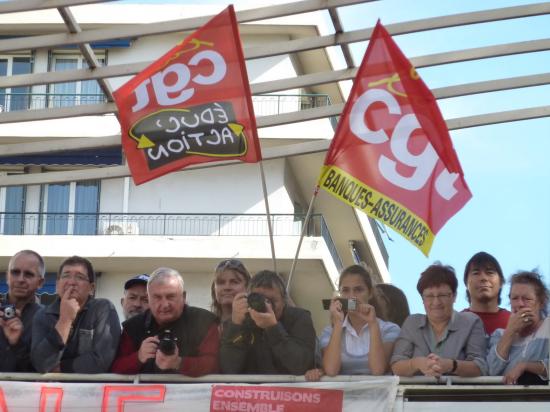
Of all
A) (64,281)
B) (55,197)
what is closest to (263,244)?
(55,197)

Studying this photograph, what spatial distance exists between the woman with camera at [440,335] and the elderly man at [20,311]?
2867 mm

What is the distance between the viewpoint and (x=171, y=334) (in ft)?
36.0

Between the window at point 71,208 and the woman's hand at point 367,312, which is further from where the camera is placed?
the window at point 71,208

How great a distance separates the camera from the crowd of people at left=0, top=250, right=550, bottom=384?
34.6ft

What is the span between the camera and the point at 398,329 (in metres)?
11.0

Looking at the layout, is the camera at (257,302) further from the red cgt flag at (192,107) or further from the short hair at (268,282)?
the red cgt flag at (192,107)

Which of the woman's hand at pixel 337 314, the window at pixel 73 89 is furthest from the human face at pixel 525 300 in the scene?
the window at pixel 73 89

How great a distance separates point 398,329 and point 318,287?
2698cm

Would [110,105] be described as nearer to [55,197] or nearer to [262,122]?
[262,122]

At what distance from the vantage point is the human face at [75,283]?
1121 centimetres

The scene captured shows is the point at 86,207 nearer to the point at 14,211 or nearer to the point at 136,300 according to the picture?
the point at 14,211

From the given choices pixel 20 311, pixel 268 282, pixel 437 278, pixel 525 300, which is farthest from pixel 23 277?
pixel 525 300

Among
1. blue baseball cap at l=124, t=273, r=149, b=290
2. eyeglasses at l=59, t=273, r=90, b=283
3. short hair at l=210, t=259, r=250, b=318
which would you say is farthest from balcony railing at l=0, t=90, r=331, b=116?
eyeglasses at l=59, t=273, r=90, b=283

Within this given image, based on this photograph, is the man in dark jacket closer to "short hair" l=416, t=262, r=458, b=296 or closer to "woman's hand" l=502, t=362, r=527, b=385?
"short hair" l=416, t=262, r=458, b=296
